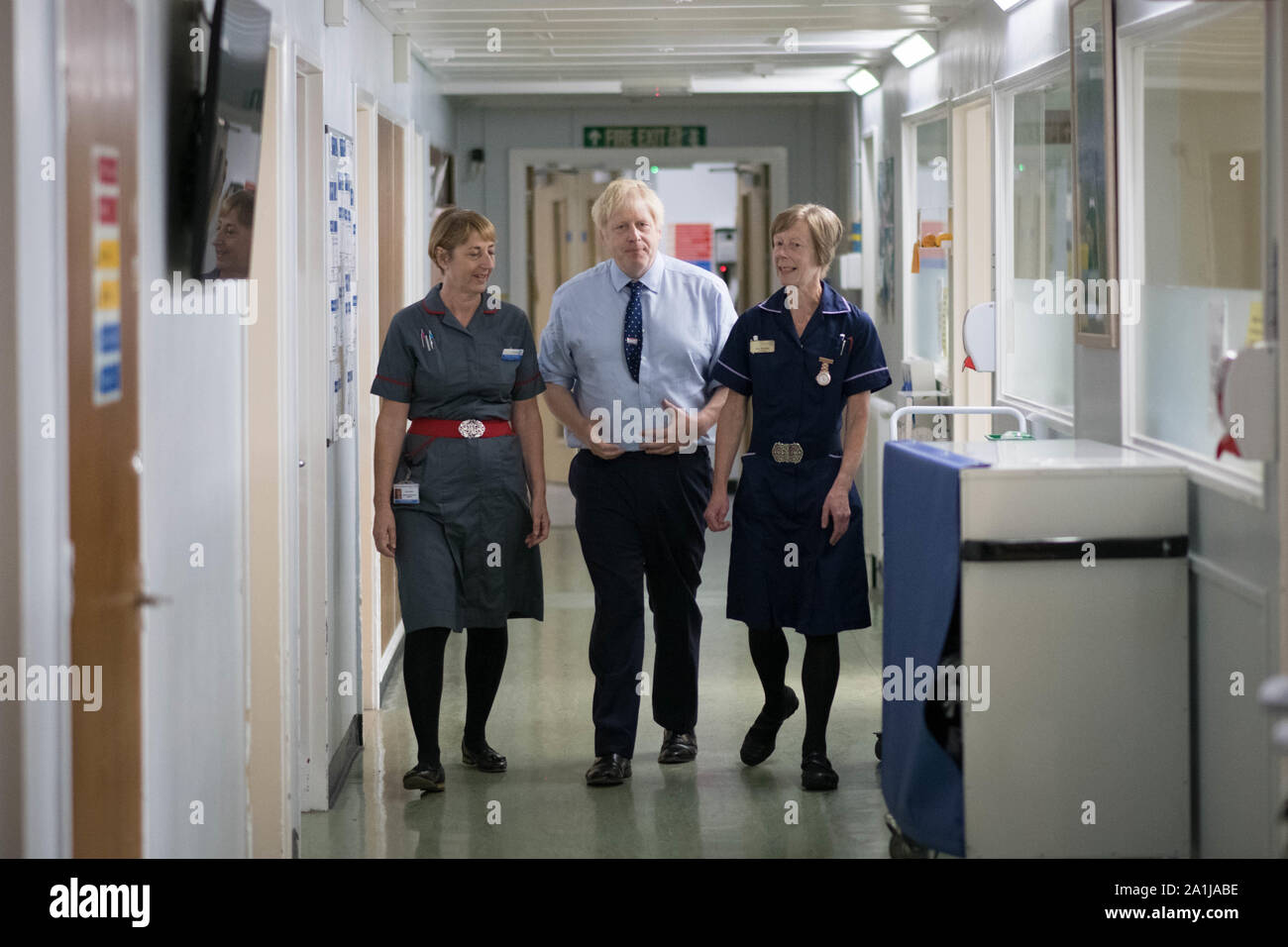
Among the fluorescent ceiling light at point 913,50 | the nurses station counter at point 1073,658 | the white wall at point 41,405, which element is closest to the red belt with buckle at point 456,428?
the nurses station counter at point 1073,658

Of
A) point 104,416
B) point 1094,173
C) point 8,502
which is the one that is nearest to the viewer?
point 8,502

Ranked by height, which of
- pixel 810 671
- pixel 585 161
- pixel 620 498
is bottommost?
pixel 810 671

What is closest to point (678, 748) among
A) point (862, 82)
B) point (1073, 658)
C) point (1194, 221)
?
point (1073, 658)

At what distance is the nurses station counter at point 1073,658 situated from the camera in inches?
129

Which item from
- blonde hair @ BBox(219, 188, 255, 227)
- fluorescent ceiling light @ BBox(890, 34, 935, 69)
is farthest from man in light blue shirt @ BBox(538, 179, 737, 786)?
fluorescent ceiling light @ BBox(890, 34, 935, 69)

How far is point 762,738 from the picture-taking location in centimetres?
445

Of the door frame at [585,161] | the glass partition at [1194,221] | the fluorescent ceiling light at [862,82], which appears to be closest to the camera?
the glass partition at [1194,221]

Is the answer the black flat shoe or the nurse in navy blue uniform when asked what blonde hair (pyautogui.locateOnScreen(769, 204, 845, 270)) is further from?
the black flat shoe

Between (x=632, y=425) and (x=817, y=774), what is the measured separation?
1.08 m

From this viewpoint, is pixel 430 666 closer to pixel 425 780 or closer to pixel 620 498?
pixel 425 780

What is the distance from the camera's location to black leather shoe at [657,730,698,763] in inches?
177

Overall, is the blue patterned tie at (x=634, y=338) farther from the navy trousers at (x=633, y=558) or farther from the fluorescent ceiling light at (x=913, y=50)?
the fluorescent ceiling light at (x=913, y=50)
